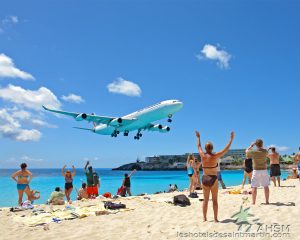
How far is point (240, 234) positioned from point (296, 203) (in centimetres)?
409

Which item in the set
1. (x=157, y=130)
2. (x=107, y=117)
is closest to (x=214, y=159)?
(x=107, y=117)

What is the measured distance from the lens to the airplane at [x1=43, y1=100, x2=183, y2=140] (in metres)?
36.6

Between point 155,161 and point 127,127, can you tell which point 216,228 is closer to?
point 127,127

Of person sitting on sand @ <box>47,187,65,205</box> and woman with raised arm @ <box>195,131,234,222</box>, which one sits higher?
woman with raised arm @ <box>195,131,234,222</box>

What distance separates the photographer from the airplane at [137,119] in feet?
120

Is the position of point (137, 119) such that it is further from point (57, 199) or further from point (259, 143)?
point (259, 143)

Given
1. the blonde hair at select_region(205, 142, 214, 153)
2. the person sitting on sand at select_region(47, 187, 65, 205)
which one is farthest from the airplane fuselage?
the blonde hair at select_region(205, 142, 214, 153)

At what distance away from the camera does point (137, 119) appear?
38.8 meters

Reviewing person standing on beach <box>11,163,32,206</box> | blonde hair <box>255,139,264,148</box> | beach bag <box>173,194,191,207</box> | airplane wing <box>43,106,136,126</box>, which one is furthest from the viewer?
airplane wing <box>43,106,136,126</box>

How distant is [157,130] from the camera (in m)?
A: 44.4

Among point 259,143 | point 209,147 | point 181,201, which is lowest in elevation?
point 181,201

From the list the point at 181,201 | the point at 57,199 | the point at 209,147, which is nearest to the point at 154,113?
the point at 57,199

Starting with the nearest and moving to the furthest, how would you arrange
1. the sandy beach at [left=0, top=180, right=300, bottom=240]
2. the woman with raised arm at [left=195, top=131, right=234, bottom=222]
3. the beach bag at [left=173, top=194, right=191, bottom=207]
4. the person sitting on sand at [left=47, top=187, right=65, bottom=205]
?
the sandy beach at [left=0, top=180, right=300, bottom=240] < the woman with raised arm at [left=195, top=131, right=234, bottom=222] < the beach bag at [left=173, top=194, right=191, bottom=207] < the person sitting on sand at [left=47, top=187, right=65, bottom=205]

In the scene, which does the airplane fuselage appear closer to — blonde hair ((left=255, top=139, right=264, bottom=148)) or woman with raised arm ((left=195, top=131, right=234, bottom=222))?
blonde hair ((left=255, top=139, right=264, bottom=148))
